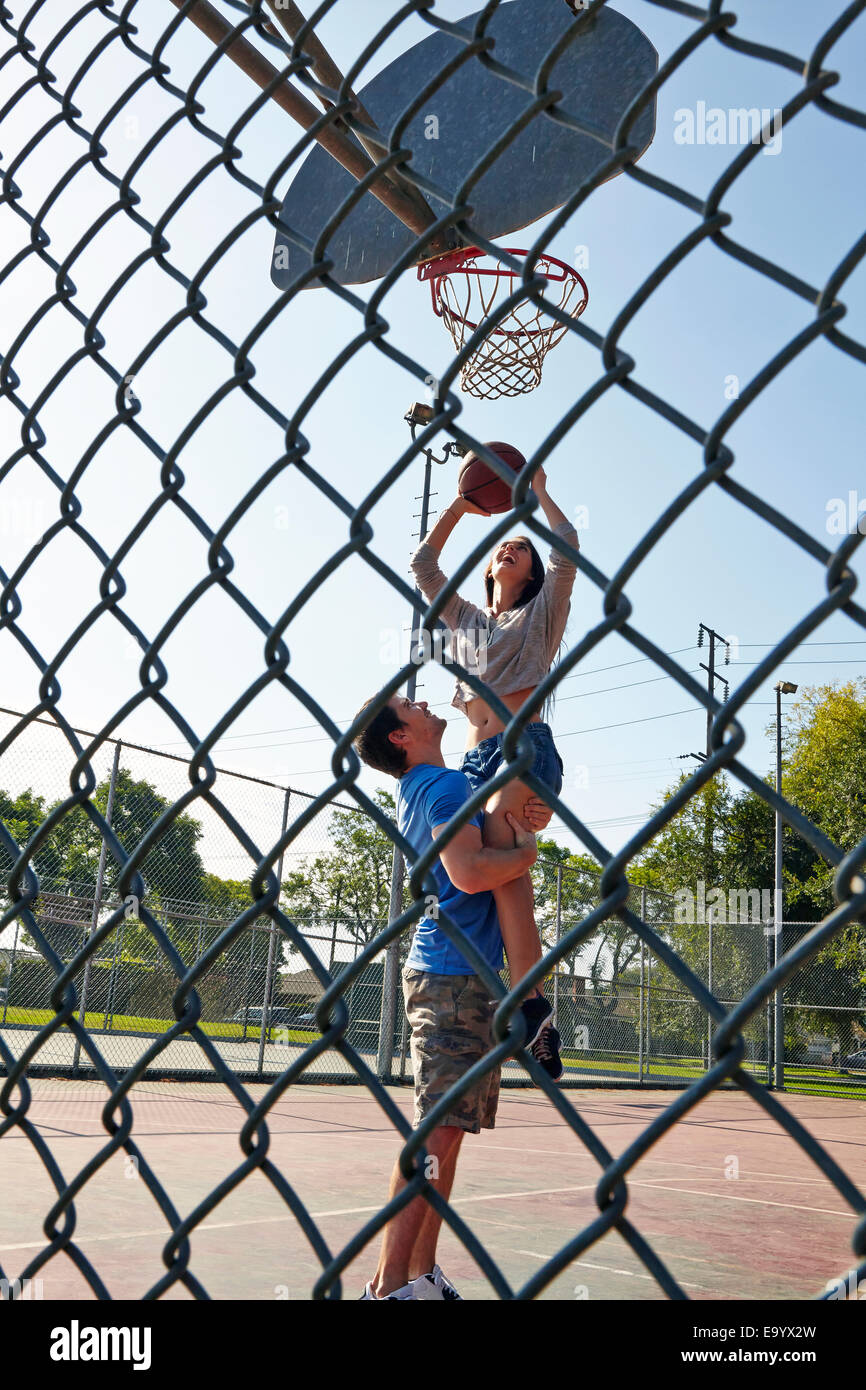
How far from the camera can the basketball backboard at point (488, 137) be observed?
183 centimetres

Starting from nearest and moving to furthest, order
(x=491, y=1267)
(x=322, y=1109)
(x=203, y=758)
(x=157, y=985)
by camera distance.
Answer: (x=491, y=1267) → (x=203, y=758) → (x=322, y=1109) → (x=157, y=985)

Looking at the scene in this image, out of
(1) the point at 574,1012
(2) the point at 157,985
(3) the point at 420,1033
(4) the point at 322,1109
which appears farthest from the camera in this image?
(1) the point at 574,1012

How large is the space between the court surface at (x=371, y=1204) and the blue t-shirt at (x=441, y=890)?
0.74 m

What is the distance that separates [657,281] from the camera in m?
0.90

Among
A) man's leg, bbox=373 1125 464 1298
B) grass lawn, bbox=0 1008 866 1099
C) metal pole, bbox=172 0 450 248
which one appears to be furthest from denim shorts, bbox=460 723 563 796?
grass lawn, bbox=0 1008 866 1099

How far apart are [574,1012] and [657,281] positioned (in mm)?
17683

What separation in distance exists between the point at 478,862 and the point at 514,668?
74 cm

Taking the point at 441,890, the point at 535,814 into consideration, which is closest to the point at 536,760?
the point at 535,814

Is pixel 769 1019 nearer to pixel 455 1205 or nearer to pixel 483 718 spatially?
pixel 455 1205

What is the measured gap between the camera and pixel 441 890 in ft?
8.85

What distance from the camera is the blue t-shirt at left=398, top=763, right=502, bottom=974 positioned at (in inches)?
107

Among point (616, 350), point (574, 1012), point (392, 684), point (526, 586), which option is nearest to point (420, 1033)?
point (526, 586)

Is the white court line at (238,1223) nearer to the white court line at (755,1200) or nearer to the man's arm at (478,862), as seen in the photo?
the white court line at (755,1200)
